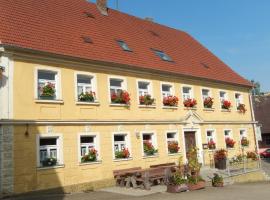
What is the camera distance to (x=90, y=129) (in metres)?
19.4

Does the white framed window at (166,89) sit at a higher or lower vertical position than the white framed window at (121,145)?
higher

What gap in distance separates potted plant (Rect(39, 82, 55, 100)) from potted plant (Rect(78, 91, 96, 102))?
1.61 m

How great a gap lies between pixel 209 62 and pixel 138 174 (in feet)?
46.6

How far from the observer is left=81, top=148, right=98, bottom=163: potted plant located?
18812 mm

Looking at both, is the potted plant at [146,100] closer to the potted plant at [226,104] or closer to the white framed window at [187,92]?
the white framed window at [187,92]

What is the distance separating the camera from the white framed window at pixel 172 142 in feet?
77.2

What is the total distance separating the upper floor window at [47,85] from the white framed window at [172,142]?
313 inches

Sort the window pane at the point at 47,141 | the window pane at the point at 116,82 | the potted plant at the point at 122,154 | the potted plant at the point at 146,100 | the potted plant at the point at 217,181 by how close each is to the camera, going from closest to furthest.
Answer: the window pane at the point at 47,141 < the potted plant at the point at 217,181 < the potted plant at the point at 122,154 < the window pane at the point at 116,82 < the potted plant at the point at 146,100

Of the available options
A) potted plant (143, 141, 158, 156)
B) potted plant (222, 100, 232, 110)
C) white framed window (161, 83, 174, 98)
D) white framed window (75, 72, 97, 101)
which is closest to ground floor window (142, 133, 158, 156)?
potted plant (143, 141, 158, 156)

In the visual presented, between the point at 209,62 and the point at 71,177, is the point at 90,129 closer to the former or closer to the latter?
the point at 71,177

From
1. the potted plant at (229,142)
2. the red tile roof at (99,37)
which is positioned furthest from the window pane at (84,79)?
the potted plant at (229,142)

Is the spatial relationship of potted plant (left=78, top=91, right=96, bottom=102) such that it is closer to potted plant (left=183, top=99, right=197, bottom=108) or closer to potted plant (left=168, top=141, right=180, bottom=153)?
potted plant (left=168, top=141, right=180, bottom=153)

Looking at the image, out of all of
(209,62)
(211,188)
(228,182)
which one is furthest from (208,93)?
(211,188)

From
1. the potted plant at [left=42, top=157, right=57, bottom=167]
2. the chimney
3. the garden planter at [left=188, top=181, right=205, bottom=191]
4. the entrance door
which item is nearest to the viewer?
the potted plant at [left=42, top=157, right=57, bottom=167]
